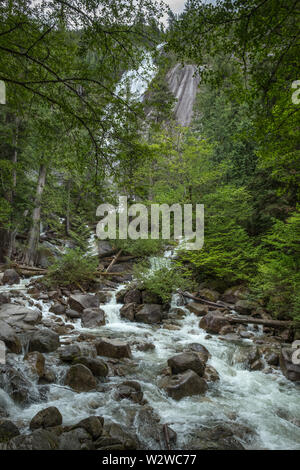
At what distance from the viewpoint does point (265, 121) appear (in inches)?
181

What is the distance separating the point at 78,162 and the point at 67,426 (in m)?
4.35

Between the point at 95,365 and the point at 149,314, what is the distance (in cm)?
429


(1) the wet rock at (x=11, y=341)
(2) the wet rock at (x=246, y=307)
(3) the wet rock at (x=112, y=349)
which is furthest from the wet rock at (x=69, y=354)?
(2) the wet rock at (x=246, y=307)

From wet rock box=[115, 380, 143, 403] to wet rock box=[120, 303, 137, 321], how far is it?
4.52 metres

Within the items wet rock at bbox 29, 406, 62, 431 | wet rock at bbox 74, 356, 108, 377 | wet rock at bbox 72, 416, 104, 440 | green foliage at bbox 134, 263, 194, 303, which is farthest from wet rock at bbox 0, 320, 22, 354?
green foliage at bbox 134, 263, 194, 303

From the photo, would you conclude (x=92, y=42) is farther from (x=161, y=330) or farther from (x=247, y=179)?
(x=247, y=179)

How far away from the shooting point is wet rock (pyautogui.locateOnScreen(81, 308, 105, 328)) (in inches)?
332

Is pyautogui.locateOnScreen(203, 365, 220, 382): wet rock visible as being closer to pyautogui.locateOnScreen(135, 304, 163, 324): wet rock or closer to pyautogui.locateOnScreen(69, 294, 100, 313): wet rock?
pyautogui.locateOnScreen(135, 304, 163, 324): wet rock

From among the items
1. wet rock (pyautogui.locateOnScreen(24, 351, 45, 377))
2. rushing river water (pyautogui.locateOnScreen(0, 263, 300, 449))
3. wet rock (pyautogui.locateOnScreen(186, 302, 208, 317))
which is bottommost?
rushing river water (pyautogui.locateOnScreen(0, 263, 300, 449))

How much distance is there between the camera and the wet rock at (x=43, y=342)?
5.77 meters

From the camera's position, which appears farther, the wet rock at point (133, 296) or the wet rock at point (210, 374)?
the wet rock at point (133, 296)

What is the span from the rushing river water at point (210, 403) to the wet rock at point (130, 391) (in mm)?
131

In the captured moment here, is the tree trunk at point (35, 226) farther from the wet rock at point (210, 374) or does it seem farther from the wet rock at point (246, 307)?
the wet rock at point (210, 374)

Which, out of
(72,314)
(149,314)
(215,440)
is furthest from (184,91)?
(215,440)
